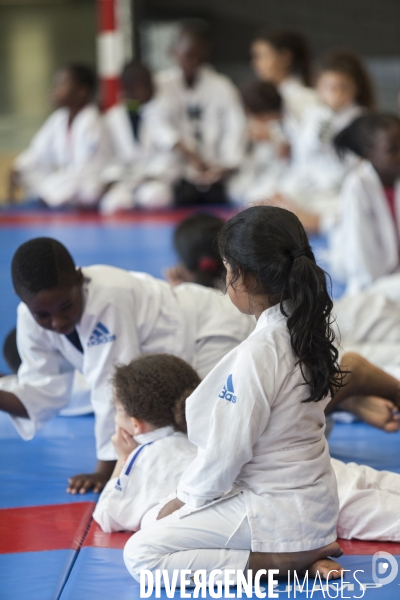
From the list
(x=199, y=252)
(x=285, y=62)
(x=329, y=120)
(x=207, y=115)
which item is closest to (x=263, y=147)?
(x=207, y=115)

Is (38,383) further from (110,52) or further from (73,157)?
(110,52)

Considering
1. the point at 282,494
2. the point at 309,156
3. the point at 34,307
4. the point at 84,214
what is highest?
the point at 34,307

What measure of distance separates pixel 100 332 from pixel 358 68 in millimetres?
5471

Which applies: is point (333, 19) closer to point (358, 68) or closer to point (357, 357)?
point (358, 68)

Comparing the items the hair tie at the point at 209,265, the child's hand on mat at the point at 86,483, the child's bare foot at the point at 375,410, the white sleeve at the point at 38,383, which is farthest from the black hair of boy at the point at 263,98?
the child's hand on mat at the point at 86,483

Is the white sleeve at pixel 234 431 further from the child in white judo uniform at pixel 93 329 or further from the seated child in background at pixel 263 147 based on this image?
the seated child in background at pixel 263 147

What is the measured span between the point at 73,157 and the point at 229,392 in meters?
6.95

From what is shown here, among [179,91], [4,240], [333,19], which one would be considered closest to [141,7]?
[333,19]

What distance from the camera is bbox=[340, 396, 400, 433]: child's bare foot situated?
2824mm

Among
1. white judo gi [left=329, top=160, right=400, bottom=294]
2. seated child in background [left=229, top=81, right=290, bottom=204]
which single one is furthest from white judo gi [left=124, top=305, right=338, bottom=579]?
seated child in background [left=229, top=81, right=290, bottom=204]

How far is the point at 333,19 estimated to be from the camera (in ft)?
39.4

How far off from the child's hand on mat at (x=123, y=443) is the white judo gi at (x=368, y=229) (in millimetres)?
2516

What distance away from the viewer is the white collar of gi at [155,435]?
236cm

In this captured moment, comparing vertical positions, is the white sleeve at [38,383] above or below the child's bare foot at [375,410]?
above
